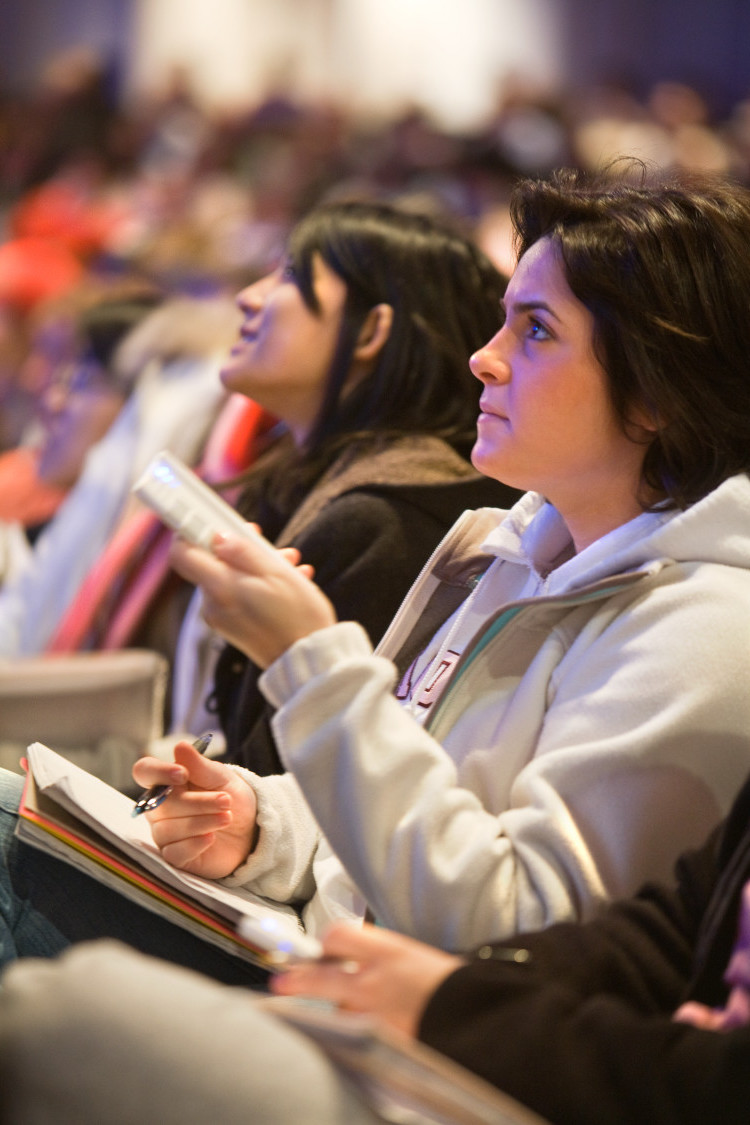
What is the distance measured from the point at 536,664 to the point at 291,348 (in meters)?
0.83

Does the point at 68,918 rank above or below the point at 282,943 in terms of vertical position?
below

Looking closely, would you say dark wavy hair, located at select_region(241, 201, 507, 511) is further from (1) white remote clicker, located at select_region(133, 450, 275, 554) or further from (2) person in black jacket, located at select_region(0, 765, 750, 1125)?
(2) person in black jacket, located at select_region(0, 765, 750, 1125)

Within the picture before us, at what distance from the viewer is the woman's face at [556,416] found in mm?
975

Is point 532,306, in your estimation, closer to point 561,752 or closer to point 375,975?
point 561,752

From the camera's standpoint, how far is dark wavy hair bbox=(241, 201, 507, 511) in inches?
61.5

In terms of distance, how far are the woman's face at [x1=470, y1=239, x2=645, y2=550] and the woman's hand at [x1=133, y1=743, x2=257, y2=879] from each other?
14.0 inches

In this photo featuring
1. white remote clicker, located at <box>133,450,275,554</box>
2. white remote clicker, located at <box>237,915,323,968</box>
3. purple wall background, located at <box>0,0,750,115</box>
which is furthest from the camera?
purple wall background, located at <box>0,0,750,115</box>

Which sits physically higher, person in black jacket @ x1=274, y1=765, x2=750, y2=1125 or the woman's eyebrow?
the woman's eyebrow

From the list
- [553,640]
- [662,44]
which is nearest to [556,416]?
[553,640]

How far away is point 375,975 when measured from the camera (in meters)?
0.70

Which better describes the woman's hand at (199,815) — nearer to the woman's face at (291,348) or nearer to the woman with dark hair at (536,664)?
the woman with dark hair at (536,664)

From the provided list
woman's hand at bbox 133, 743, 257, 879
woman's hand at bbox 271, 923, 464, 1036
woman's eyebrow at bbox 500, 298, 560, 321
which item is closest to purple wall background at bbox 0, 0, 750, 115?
woman's eyebrow at bbox 500, 298, 560, 321

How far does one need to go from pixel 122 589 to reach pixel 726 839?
1.44 metres

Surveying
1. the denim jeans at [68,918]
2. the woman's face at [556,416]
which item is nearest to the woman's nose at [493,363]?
the woman's face at [556,416]
